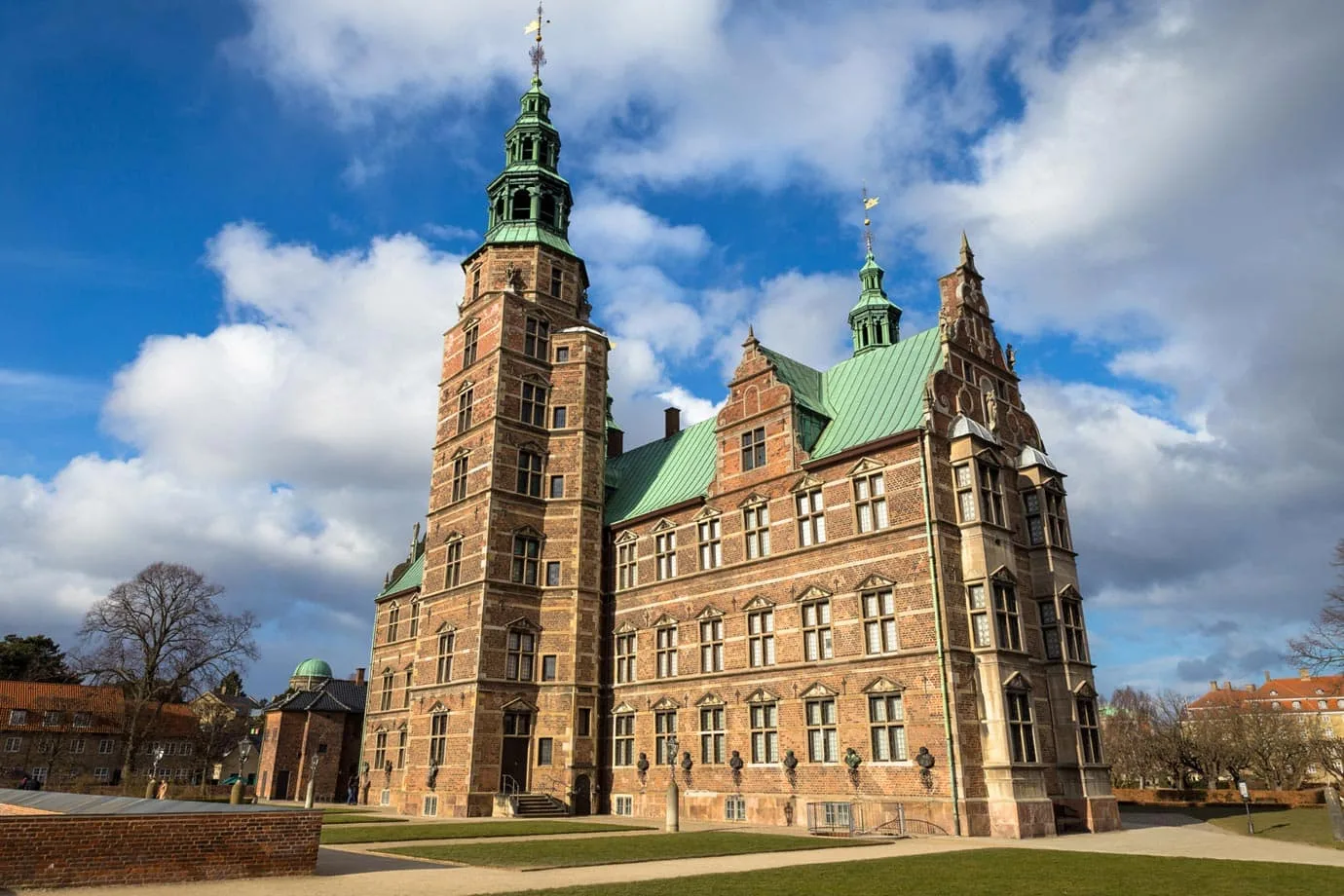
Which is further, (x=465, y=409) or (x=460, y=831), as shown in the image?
(x=465, y=409)

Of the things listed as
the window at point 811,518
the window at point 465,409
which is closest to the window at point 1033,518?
the window at point 811,518

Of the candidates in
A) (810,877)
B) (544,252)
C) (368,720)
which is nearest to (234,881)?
(810,877)

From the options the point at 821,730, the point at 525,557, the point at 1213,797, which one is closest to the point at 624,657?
the point at 525,557

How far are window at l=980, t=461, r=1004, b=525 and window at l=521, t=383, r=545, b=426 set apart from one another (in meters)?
20.8

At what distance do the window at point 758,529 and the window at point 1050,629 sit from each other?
9.97 meters

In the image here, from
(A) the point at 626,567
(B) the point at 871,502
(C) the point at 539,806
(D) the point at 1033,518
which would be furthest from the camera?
(A) the point at 626,567

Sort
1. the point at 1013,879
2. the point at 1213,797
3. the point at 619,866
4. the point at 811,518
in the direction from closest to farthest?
1. the point at 1013,879
2. the point at 619,866
3. the point at 811,518
4. the point at 1213,797

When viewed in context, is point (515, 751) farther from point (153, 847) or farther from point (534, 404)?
point (153, 847)

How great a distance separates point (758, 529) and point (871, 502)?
209 inches

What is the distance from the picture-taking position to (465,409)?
4334 cm

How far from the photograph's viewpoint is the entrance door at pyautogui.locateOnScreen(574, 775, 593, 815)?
121 feet

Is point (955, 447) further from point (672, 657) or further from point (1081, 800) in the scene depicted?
point (672, 657)

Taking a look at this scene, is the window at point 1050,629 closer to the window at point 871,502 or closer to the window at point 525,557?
the window at point 871,502

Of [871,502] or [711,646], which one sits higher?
[871,502]
